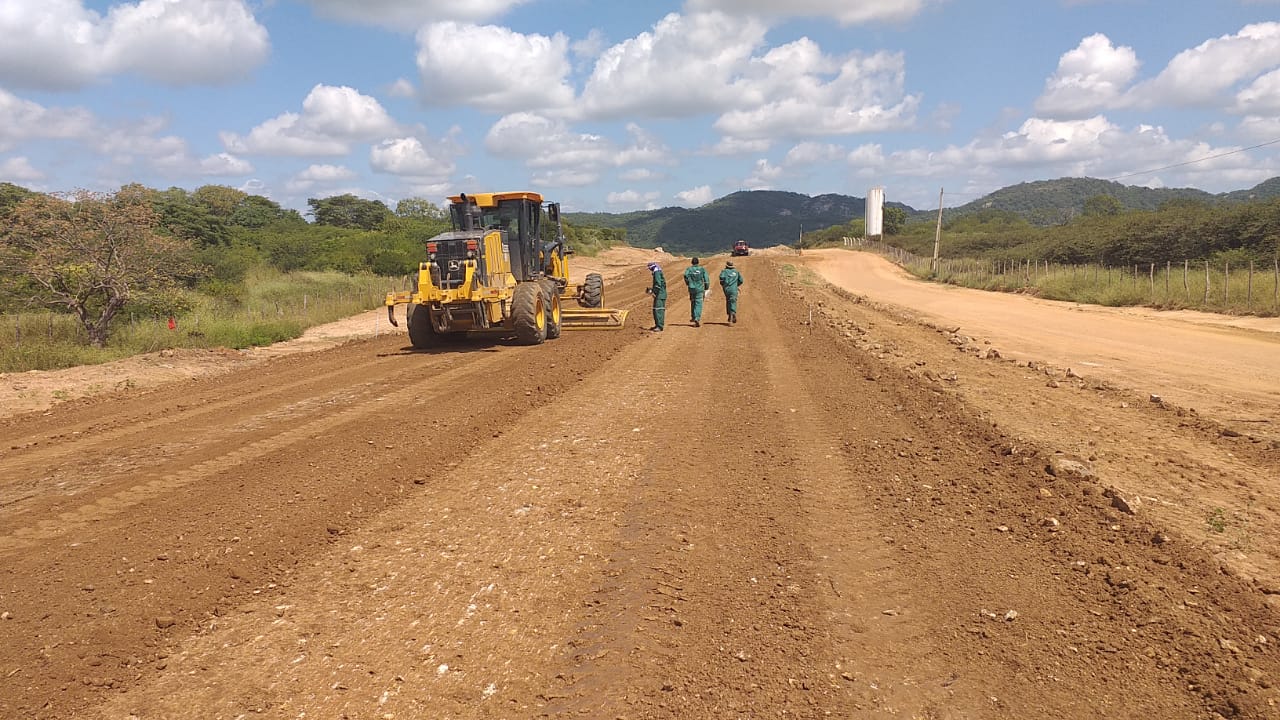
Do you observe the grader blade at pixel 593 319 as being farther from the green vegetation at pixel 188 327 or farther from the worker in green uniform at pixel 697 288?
the green vegetation at pixel 188 327

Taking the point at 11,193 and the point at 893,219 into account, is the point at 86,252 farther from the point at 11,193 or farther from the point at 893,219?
the point at 893,219

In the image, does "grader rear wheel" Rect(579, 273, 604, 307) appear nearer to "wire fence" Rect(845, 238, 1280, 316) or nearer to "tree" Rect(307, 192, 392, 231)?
"wire fence" Rect(845, 238, 1280, 316)

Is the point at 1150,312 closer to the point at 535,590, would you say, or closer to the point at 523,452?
the point at 523,452

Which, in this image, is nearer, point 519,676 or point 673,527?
point 519,676

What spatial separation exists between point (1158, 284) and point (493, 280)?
2341 cm

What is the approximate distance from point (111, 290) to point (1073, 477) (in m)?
17.4

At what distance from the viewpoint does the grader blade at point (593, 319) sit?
16.8 meters

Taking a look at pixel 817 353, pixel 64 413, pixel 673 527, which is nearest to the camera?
pixel 673 527

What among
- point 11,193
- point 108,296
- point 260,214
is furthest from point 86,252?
point 260,214

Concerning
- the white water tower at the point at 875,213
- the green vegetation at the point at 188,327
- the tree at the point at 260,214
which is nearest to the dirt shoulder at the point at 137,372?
the green vegetation at the point at 188,327

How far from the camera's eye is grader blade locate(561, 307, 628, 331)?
16750 mm

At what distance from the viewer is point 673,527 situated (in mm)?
5016

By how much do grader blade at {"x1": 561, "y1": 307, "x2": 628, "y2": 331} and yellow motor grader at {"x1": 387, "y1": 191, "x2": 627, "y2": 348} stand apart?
0.02 meters

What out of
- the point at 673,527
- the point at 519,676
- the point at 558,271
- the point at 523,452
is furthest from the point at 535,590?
the point at 558,271
